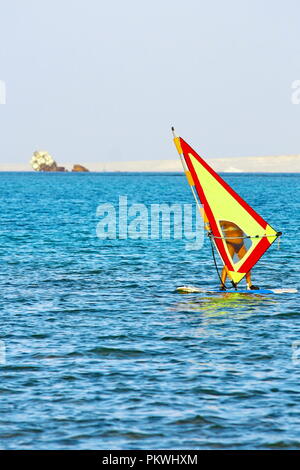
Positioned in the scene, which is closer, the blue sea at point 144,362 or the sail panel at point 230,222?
the blue sea at point 144,362

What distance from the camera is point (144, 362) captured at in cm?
2233

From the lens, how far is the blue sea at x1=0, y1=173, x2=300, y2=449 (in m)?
17.2

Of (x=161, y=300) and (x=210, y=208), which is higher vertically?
(x=210, y=208)

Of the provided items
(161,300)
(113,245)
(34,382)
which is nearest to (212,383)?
(34,382)

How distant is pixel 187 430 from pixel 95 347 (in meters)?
7.24

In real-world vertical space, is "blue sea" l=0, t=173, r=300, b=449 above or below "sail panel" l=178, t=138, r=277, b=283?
below

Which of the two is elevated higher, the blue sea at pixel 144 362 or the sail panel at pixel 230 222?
the sail panel at pixel 230 222

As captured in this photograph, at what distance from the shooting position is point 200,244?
59.0 m

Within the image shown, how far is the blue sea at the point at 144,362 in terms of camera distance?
17.2 m

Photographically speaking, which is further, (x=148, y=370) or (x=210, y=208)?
(x=210, y=208)

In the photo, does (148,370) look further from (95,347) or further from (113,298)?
(113,298)

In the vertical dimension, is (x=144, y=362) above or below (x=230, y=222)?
below

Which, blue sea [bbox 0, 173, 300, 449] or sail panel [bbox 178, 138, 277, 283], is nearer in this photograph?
blue sea [bbox 0, 173, 300, 449]

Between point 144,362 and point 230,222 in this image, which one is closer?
point 144,362
